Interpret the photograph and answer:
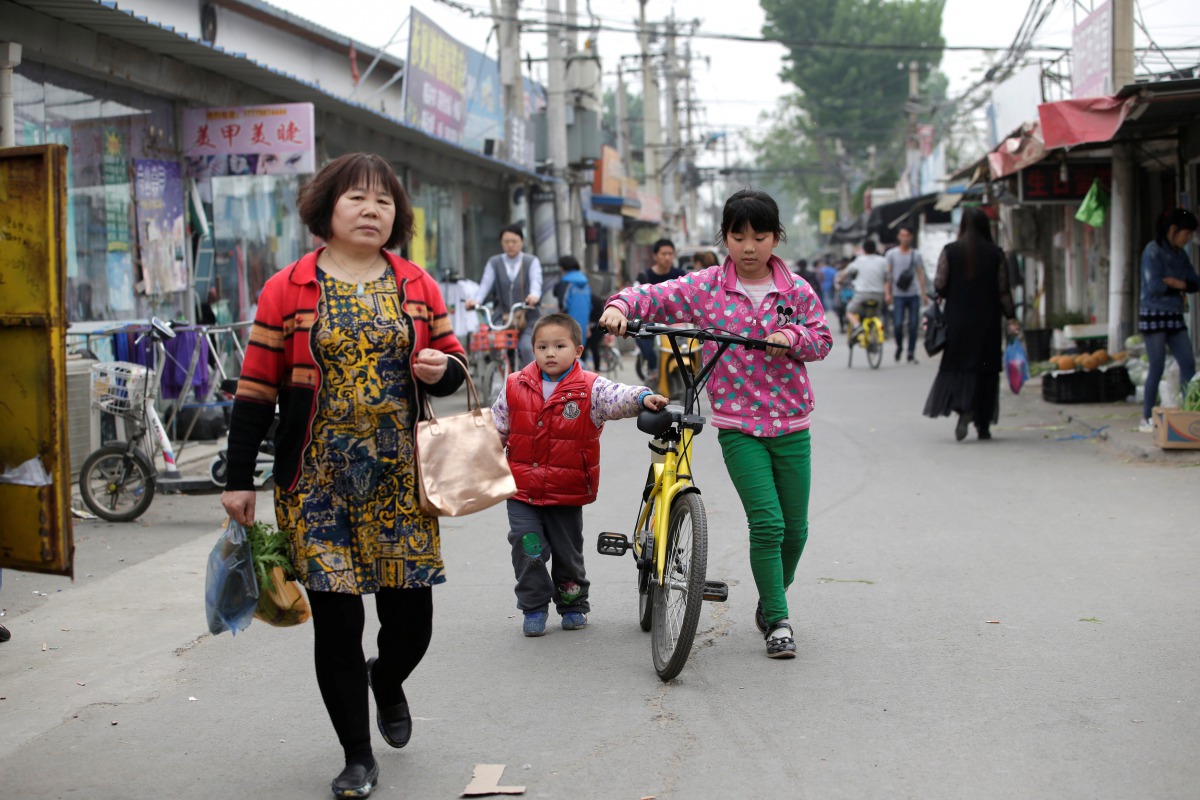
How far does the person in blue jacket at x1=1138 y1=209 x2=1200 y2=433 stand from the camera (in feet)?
34.3

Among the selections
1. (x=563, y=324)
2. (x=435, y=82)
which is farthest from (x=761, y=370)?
(x=435, y=82)

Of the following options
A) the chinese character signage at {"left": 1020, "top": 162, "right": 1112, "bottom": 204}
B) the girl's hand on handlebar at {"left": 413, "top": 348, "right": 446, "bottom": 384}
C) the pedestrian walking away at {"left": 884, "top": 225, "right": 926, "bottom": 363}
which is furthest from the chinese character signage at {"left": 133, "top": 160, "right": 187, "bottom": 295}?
the pedestrian walking away at {"left": 884, "top": 225, "right": 926, "bottom": 363}

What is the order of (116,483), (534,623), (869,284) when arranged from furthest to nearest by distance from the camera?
1. (869,284)
2. (116,483)
3. (534,623)

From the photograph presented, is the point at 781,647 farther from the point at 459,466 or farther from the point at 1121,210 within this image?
the point at 1121,210

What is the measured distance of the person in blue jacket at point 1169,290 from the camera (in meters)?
10.5

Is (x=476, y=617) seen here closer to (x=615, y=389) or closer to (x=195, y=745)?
(x=615, y=389)

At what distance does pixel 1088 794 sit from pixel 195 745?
8.98ft

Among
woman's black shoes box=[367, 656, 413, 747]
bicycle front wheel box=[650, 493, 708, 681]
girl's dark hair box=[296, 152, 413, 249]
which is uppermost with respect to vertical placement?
girl's dark hair box=[296, 152, 413, 249]

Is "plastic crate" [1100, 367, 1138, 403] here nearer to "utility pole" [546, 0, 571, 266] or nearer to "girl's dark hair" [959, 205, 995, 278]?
"girl's dark hair" [959, 205, 995, 278]

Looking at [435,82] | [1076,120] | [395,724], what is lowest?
[395,724]

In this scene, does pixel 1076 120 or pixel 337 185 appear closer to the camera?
pixel 337 185

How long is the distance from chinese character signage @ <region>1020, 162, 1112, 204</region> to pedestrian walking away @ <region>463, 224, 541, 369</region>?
20.8ft

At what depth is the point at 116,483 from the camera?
870cm

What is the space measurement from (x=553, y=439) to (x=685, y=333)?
3.11 ft
